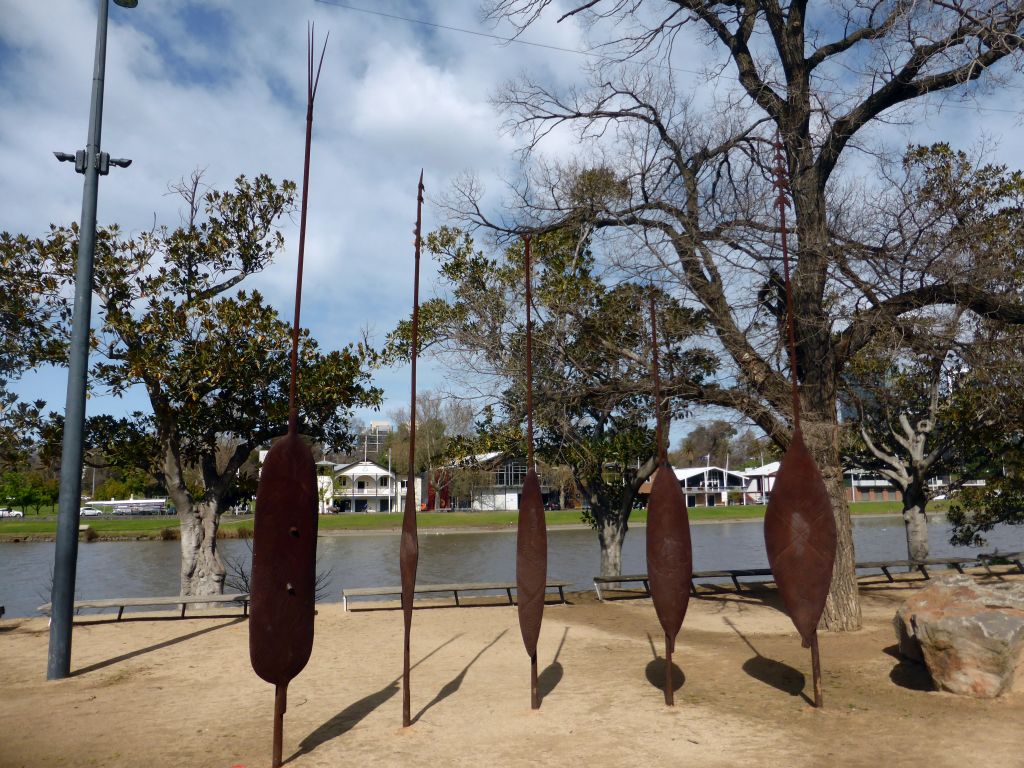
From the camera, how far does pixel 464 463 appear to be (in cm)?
1614

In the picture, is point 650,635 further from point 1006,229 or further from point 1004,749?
point 1006,229

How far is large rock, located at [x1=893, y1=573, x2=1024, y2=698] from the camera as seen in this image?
22.4 feet

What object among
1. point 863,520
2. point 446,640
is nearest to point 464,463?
point 446,640

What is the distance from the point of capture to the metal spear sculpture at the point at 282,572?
559cm

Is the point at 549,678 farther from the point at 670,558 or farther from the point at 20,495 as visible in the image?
the point at 20,495

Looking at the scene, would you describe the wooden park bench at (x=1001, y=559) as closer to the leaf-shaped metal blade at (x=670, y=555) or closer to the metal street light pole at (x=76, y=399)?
the leaf-shaped metal blade at (x=670, y=555)

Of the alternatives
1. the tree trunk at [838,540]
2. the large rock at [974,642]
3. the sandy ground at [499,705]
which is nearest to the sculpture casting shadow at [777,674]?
the sandy ground at [499,705]

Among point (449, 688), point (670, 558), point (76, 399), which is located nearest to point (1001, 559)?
point (670, 558)

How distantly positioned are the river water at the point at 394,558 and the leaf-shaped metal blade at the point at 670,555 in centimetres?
938

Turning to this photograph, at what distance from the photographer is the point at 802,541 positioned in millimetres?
6961

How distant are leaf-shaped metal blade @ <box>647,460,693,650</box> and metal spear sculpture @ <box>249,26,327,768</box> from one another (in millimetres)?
3058

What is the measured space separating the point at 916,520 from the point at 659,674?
44.2 ft

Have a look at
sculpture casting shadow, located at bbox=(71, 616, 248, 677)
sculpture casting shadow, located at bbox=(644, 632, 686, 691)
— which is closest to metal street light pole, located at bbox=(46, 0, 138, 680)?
sculpture casting shadow, located at bbox=(71, 616, 248, 677)

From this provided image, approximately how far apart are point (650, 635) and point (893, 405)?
1122cm
